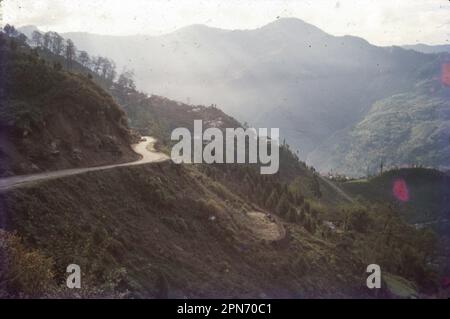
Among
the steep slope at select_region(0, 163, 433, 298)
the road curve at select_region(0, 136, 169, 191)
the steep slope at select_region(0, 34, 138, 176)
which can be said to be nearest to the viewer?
the steep slope at select_region(0, 163, 433, 298)

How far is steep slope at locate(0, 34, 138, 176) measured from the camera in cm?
3553

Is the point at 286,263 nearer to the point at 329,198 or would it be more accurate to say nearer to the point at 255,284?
the point at 255,284

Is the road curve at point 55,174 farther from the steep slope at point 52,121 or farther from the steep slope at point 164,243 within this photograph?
the steep slope at point 52,121

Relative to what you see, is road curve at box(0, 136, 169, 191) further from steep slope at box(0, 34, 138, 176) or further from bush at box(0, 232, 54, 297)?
bush at box(0, 232, 54, 297)

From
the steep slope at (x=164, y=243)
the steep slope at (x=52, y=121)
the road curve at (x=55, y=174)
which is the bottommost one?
the steep slope at (x=164, y=243)

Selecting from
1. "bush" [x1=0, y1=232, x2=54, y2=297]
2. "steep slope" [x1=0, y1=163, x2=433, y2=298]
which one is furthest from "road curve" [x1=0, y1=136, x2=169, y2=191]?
"bush" [x1=0, y1=232, x2=54, y2=297]

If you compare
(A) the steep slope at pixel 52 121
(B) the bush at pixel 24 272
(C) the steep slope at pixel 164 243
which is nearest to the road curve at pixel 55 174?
(C) the steep slope at pixel 164 243

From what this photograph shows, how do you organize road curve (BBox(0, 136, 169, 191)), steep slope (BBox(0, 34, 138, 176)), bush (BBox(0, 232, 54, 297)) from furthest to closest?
steep slope (BBox(0, 34, 138, 176)), road curve (BBox(0, 136, 169, 191)), bush (BBox(0, 232, 54, 297))

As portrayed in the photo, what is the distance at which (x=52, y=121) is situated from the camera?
4022 centimetres

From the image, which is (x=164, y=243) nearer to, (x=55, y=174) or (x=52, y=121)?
(x=55, y=174)

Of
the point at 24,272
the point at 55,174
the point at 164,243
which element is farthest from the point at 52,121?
the point at 24,272

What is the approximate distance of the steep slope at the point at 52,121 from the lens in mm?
35531

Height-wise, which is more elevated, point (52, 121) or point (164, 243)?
point (52, 121)
